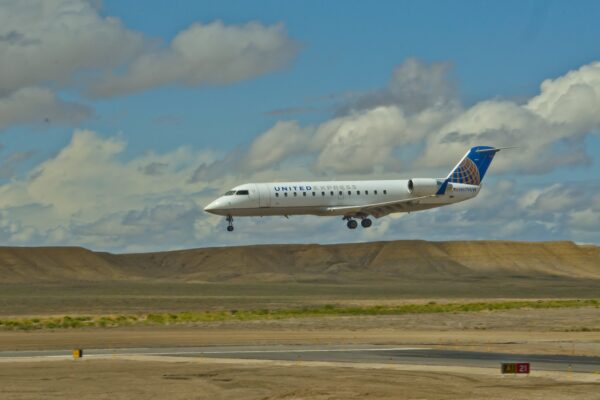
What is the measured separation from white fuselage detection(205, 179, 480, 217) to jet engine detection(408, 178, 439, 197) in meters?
0.07

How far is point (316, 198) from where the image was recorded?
255ft

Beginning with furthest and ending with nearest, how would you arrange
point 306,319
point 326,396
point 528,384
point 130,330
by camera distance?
1. point 306,319
2. point 130,330
3. point 528,384
4. point 326,396

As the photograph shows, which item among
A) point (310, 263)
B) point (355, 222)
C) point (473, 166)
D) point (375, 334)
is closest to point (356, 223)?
point (355, 222)

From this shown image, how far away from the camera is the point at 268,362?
34594 mm

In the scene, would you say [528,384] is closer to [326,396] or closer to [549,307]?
[326,396]

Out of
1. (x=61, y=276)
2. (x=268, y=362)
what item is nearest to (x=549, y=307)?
(x=268, y=362)

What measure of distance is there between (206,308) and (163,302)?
40.3 ft

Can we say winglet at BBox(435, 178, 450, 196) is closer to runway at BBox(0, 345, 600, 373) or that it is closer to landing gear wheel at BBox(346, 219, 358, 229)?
landing gear wheel at BBox(346, 219, 358, 229)

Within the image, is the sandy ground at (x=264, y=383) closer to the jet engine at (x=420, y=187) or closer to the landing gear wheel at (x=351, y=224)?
the landing gear wheel at (x=351, y=224)

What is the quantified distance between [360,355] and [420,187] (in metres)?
47.2

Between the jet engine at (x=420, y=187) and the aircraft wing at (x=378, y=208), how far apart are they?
508 mm

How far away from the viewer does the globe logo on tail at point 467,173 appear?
90.5 m

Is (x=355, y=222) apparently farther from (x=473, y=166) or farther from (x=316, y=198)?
(x=473, y=166)

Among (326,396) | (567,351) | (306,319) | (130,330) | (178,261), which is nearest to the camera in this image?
(326,396)
